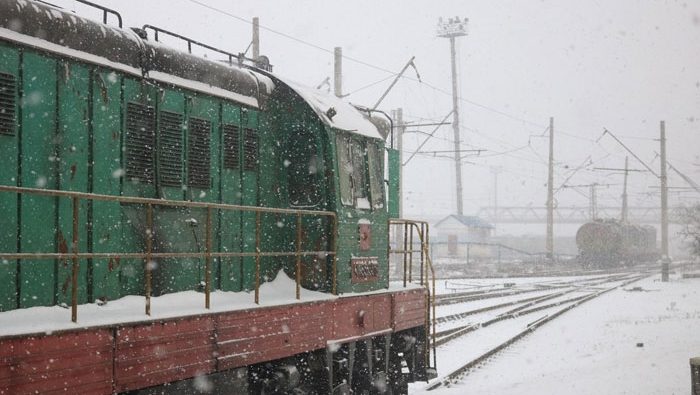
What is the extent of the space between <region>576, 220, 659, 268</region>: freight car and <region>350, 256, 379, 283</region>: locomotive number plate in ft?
130

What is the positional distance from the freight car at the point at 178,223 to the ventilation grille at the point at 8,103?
1cm

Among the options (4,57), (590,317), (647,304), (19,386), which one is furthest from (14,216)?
(647,304)

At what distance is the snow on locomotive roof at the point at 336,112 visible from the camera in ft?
24.6

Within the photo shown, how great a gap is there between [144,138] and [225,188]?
1170 millimetres

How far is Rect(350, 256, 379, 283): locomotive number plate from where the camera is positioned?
25.4 ft

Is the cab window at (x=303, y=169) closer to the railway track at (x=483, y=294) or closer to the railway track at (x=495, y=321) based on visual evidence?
the railway track at (x=495, y=321)

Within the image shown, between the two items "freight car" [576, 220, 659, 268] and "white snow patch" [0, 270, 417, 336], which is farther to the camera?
"freight car" [576, 220, 659, 268]

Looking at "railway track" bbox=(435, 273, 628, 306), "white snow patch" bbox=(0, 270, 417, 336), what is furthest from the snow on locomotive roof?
"railway track" bbox=(435, 273, 628, 306)

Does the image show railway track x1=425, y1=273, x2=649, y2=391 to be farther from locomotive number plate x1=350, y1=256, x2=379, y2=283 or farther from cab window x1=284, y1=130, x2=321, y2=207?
cab window x1=284, y1=130, x2=321, y2=207

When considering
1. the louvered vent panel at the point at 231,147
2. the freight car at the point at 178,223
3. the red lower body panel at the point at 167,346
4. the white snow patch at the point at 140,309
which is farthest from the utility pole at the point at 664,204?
the louvered vent panel at the point at 231,147

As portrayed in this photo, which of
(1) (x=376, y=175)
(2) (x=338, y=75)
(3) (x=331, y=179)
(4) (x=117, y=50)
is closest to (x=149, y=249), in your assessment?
(4) (x=117, y=50)

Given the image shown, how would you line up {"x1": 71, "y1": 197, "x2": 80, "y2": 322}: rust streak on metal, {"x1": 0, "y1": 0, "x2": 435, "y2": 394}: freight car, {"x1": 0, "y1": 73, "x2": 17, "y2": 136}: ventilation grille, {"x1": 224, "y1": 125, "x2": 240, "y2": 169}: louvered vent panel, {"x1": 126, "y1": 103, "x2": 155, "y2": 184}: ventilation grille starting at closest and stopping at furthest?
{"x1": 71, "y1": 197, "x2": 80, "y2": 322}: rust streak on metal < {"x1": 0, "y1": 0, "x2": 435, "y2": 394}: freight car < {"x1": 0, "y1": 73, "x2": 17, "y2": 136}: ventilation grille < {"x1": 126, "y1": 103, "x2": 155, "y2": 184}: ventilation grille < {"x1": 224, "y1": 125, "x2": 240, "y2": 169}: louvered vent panel

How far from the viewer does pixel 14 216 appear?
487cm

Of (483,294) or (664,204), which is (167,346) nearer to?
(483,294)
